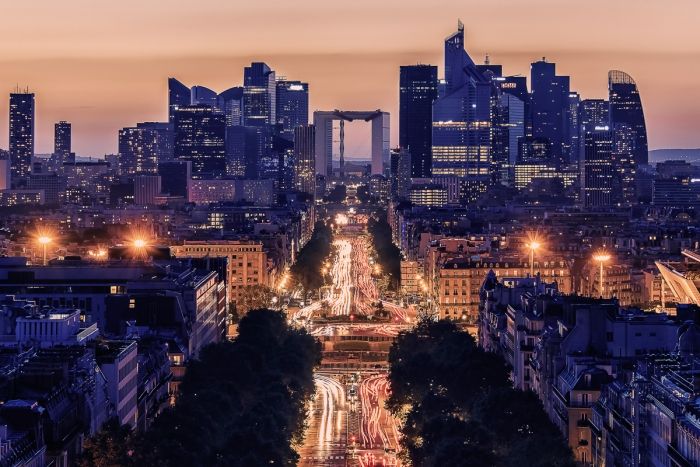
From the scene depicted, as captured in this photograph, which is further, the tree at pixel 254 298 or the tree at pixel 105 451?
the tree at pixel 254 298

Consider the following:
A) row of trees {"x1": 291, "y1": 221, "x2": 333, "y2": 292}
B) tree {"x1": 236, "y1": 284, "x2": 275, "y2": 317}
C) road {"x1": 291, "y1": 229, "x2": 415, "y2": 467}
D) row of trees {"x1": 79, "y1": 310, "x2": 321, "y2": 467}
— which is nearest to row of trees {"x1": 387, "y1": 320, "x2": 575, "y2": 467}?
road {"x1": 291, "y1": 229, "x2": 415, "y2": 467}

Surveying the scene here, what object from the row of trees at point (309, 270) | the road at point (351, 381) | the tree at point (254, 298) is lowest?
the road at point (351, 381)

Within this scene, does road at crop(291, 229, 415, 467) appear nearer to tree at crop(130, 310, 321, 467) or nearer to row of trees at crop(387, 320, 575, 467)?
tree at crop(130, 310, 321, 467)

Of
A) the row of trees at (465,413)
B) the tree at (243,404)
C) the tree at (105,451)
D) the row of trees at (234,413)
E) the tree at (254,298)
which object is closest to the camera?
the tree at (105,451)

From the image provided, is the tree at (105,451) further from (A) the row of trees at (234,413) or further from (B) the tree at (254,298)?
(B) the tree at (254,298)

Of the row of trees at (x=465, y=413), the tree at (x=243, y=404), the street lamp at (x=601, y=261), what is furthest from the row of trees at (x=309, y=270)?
the row of trees at (x=465, y=413)

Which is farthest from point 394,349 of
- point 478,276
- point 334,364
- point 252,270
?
point 252,270

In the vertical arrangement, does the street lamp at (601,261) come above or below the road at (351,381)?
above

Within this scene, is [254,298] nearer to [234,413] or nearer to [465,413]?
[465,413]

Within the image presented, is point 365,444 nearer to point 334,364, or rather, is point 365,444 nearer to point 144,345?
point 144,345
